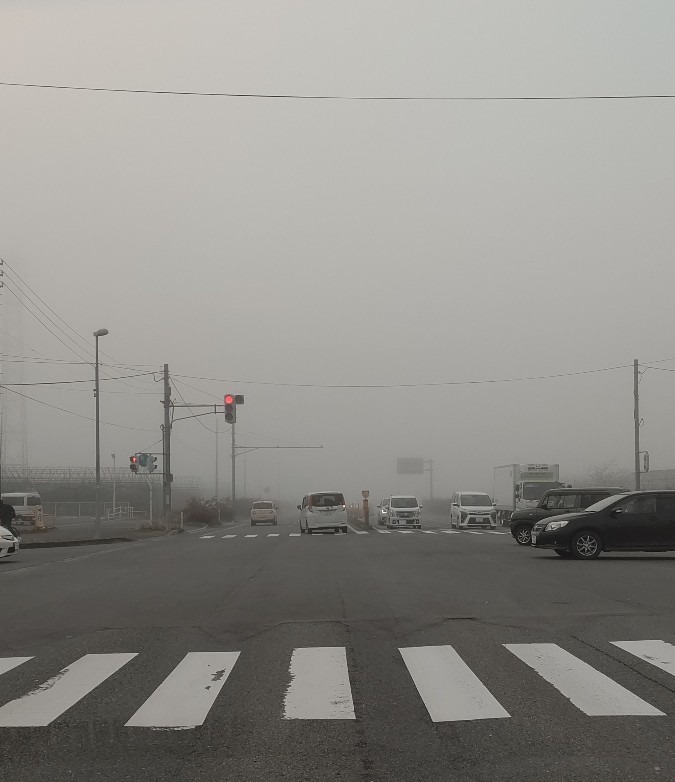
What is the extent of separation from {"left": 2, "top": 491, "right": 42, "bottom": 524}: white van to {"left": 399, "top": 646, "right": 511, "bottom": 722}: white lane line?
40.6 m

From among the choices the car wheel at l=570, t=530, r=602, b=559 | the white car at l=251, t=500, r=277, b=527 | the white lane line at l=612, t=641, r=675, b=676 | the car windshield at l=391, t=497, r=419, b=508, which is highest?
the white lane line at l=612, t=641, r=675, b=676

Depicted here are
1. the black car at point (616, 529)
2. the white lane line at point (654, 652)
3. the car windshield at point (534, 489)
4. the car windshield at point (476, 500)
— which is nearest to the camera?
the white lane line at point (654, 652)

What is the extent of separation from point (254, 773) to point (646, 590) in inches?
410

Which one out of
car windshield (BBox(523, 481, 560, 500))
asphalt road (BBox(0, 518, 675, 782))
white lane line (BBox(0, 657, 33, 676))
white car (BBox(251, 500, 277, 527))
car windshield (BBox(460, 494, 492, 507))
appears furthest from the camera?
→ white car (BBox(251, 500, 277, 527))

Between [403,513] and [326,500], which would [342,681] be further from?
[403,513]

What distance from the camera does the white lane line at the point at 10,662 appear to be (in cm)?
848

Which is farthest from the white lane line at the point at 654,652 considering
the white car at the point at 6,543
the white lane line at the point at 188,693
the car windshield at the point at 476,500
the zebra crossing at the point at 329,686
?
the car windshield at the point at 476,500

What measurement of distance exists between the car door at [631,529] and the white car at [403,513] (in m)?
31.0

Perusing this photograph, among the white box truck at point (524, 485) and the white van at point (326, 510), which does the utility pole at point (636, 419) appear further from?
the white van at point (326, 510)

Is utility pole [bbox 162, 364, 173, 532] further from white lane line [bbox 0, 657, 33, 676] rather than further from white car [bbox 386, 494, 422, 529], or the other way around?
white lane line [bbox 0, 657, 33, 676]

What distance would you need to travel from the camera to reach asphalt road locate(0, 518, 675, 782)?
17.9 ft

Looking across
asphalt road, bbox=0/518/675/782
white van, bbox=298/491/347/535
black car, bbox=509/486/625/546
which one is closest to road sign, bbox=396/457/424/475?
white van, bbox=298/491/347/535

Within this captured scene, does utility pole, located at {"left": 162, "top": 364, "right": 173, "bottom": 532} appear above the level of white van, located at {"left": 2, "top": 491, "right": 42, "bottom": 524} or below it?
above

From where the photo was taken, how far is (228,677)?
7961mm
